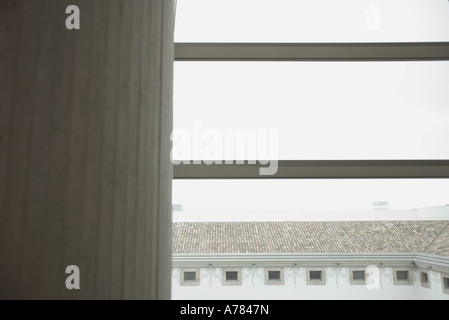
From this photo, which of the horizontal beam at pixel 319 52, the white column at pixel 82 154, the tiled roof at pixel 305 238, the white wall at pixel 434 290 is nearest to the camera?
the white column at pixel 82 154

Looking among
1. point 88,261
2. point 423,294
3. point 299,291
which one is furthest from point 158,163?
point 423,294

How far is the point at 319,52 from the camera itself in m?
3.05

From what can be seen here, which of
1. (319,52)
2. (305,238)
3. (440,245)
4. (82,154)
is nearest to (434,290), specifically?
(440,245)

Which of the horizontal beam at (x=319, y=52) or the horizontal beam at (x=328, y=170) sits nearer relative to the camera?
the horizontal beam at (x=328, y=170)

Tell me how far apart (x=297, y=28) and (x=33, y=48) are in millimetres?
2018

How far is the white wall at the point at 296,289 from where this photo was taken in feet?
8.89

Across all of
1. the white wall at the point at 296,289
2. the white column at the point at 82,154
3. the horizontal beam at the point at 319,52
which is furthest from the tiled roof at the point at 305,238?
the horizontal beam at the point at 319,52

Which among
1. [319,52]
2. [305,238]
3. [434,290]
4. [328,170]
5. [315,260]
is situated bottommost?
[434,290]

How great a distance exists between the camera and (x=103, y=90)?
84.0 inches

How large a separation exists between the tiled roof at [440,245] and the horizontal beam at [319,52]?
140cm

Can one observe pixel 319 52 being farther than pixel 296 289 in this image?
Yes

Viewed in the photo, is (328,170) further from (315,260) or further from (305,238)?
(315,260)

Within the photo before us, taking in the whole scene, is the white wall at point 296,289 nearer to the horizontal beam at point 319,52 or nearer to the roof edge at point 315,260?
the roof edge at point 315,260

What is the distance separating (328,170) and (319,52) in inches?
38.5
